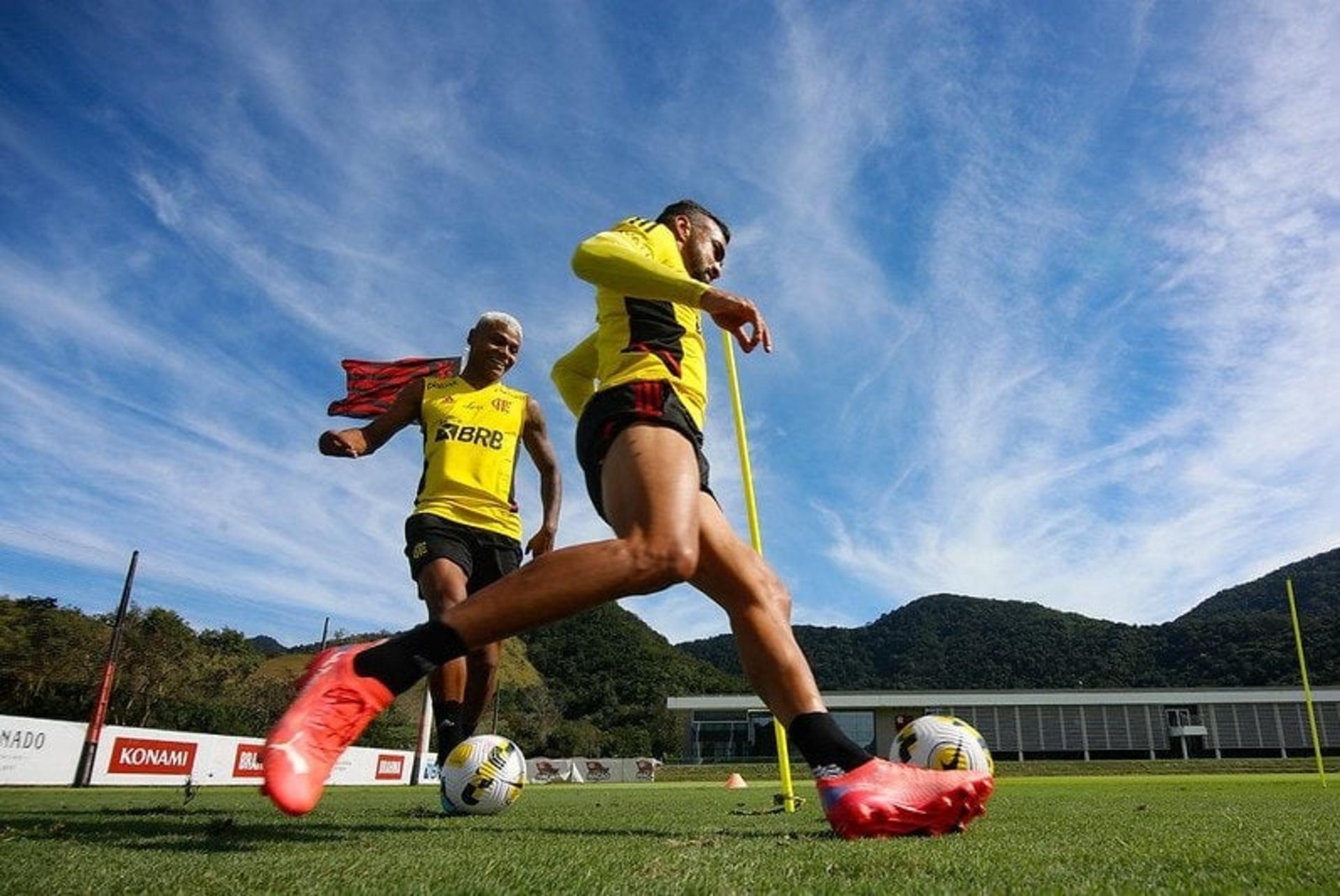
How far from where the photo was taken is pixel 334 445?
12.2 ft

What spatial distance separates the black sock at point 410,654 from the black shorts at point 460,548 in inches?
85.1

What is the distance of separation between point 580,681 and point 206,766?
78.0m

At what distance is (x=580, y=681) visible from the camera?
95.4 m

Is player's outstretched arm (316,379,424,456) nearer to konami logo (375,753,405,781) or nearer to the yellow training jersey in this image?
the yellow training jersey

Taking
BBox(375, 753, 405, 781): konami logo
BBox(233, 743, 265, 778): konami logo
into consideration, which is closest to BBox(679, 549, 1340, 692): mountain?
BBox(375, 753, 405, 781): konami logo

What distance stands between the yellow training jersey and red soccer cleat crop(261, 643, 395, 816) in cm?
115

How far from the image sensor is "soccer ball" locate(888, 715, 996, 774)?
298 centimetres

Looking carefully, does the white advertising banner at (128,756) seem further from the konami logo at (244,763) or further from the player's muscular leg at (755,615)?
the player's muscular leg at (755,615)

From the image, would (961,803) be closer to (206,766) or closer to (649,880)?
(649,880)

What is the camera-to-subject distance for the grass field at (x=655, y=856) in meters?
1.57

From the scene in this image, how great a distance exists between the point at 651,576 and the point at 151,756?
69.0 feet

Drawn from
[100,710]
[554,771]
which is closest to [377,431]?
[100,710]

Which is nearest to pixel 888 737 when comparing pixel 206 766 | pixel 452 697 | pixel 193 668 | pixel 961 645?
pixel 193 668

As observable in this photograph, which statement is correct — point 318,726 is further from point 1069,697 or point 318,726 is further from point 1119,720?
point 1119,720
